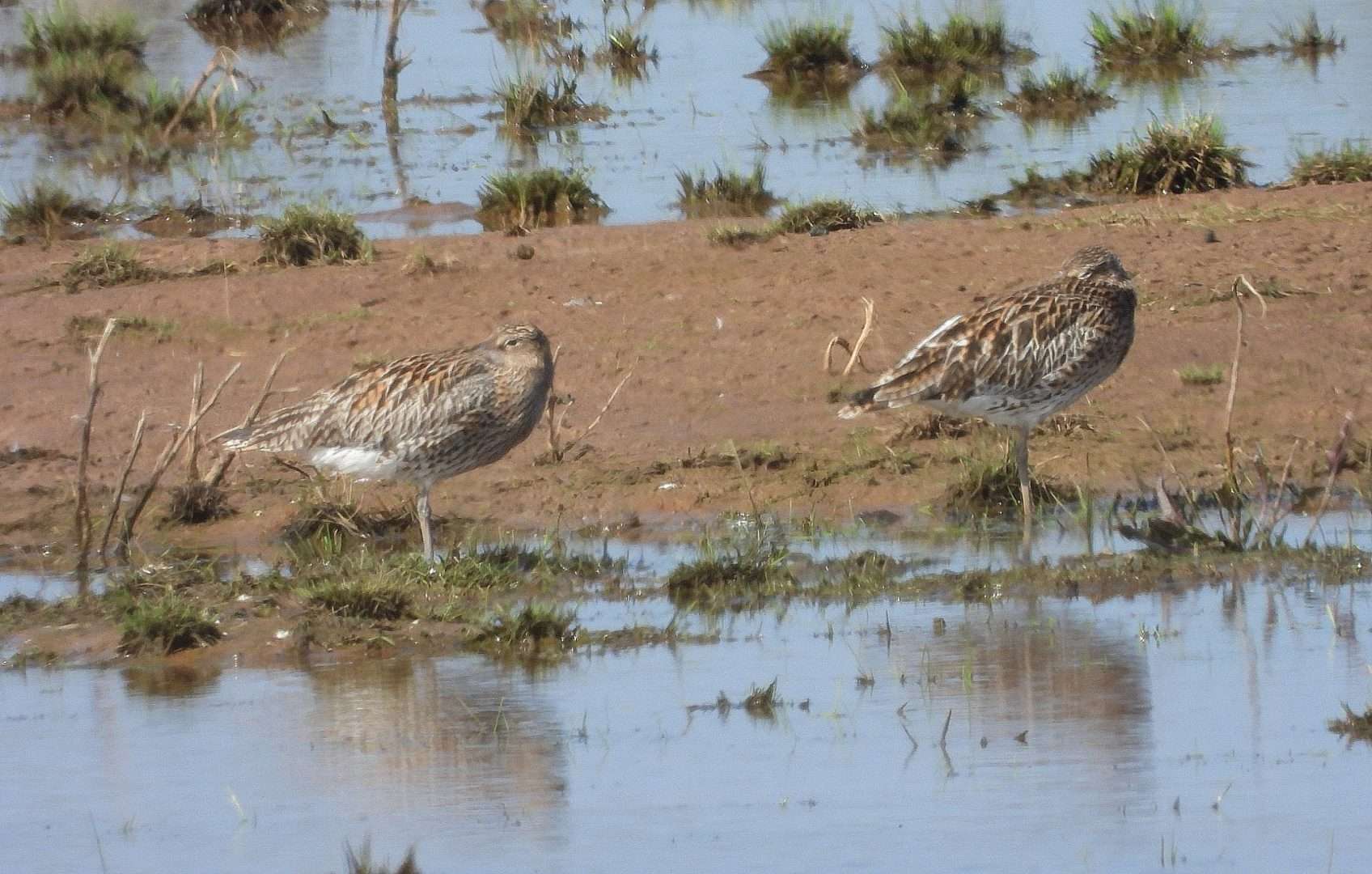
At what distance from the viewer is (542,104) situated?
22.6 meters

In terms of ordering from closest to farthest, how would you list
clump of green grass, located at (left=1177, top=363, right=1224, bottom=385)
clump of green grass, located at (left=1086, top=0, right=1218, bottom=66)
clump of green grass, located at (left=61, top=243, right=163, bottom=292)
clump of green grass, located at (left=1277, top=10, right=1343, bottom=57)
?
clump of green grass, located at (left=1177, top=363, right=1224, bottom=385)
clump of green grass, located at (left=61, top=243, right=163, bottom=292)
clump of green grass, located at (left=1086, top=0, right=1218, bottom=66)
clump of green grass, located at (left=1277, top=10, right=1343, bottom=57)

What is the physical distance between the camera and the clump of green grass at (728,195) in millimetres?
17469

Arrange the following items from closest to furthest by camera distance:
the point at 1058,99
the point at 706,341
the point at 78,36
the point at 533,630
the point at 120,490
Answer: the point at 533,630
the point at 120,490
the point at 706,341
the point at 1058,99
the point at 78,36

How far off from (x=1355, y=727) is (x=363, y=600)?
12.6 feet

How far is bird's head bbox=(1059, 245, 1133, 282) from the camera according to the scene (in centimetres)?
1150

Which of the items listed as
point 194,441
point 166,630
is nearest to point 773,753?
point 166,630

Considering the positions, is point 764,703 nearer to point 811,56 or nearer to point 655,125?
point 655,125

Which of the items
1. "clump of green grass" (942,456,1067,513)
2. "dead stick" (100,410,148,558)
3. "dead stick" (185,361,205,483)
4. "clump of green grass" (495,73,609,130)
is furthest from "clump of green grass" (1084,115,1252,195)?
"dead stick" (100,410,148,558)

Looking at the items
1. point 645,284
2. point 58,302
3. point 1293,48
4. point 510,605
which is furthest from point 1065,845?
point 1293,48

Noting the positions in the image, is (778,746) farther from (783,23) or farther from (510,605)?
(783,23)

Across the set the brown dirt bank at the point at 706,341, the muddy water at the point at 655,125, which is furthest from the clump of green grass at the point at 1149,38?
the brown dirt bank at the point at 706,341

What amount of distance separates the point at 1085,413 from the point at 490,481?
3.16m

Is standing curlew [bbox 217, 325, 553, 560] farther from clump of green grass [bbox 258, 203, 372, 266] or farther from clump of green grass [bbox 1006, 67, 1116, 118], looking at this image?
clump of green grass [bbox 1006, 67, 1116, 118]

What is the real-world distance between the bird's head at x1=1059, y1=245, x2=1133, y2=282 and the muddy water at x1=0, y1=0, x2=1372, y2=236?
548 cm
